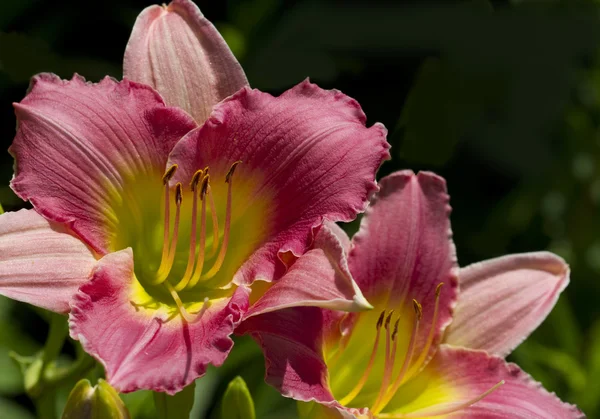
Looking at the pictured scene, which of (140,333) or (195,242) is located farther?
(195,242)

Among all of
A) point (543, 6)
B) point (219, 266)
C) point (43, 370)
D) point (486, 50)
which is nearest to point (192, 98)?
point (219, 266)

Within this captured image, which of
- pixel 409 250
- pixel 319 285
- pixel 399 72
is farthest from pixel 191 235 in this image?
pixel 399 72

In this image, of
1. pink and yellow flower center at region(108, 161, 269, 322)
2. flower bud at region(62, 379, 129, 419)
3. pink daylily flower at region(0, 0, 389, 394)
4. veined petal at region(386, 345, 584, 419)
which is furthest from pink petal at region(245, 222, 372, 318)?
veined petal at region(386, 345, 584, 419)

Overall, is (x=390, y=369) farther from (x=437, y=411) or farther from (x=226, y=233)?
(x=226, y=233)

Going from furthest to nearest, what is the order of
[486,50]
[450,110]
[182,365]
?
[486,50], [450,110], [182,365]

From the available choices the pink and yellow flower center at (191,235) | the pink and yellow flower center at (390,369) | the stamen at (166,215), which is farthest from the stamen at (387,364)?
the stamen at (166,215)

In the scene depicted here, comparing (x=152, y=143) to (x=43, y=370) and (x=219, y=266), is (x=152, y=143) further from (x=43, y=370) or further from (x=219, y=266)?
(x=43, y=370)
